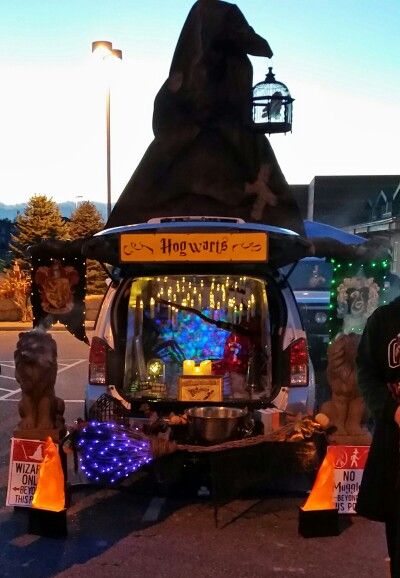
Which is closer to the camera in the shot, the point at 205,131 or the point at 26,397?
the point at 26,397

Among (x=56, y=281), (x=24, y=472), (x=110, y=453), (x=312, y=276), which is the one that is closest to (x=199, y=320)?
(x=56, y=281)

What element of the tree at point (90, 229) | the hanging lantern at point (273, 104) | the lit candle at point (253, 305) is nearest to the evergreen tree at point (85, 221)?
the tree at point (90, 229)

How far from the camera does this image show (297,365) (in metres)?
5.71

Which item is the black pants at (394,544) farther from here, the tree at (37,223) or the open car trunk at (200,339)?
the tree at (37,223)

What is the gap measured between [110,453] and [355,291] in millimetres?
2626

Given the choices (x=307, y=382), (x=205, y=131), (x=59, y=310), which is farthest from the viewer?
(x=205, y=131)

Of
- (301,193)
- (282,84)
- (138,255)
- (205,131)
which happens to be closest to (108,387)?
(138,255)

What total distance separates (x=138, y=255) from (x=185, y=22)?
9.80ft

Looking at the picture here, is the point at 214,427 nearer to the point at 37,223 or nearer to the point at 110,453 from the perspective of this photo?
the point at 110,453

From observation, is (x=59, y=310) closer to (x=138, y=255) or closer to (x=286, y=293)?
(x=138, y=255)

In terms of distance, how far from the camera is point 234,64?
23.2 ft

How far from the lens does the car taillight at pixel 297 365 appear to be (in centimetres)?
570

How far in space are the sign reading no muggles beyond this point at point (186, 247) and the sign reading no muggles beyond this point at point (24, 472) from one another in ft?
4.97

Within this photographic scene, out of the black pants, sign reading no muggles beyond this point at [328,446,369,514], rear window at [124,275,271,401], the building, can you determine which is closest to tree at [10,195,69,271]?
the building
